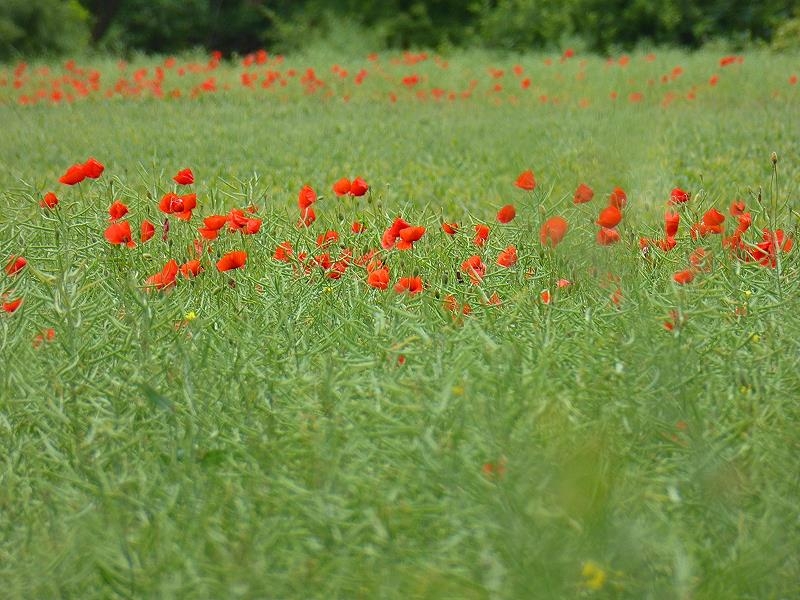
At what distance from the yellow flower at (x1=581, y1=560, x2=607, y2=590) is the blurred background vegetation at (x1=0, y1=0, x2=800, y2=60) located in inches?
571

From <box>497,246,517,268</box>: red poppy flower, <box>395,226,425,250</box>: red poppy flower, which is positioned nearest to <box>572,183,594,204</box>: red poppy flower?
<box>497,246,517,268</box>: red poppy flower

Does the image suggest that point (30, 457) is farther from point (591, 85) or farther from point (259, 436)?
point (591, 85)

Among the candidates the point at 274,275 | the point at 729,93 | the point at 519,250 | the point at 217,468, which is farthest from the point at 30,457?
the point at 729,93

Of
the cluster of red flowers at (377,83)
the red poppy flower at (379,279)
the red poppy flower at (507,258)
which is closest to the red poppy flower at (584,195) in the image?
the red poppy flower at (507,258)

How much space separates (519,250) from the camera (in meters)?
3.74

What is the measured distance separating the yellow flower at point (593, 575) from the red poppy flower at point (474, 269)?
1419mm

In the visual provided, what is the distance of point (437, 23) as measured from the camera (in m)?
20.9

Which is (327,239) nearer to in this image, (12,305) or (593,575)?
(12,305)

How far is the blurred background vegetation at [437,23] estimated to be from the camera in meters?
16.7

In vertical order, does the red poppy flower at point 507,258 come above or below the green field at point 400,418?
above

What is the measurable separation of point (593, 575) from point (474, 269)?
1505mm

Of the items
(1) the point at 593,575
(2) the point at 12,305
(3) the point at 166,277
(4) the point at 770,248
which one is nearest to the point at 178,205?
(3) the point at 166,277

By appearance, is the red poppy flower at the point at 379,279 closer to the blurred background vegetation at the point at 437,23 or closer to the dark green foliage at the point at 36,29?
the blurred background vegetation at the point at 437,23

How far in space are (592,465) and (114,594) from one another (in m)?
0.90
